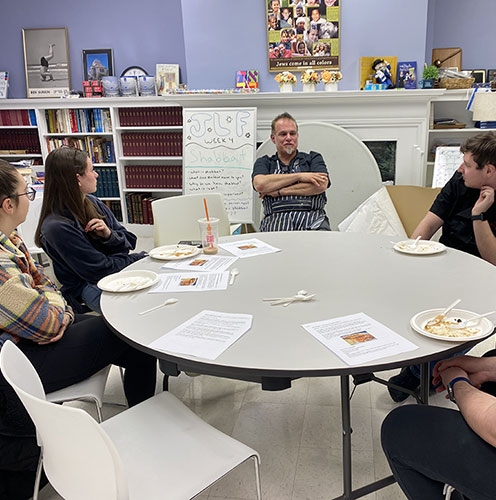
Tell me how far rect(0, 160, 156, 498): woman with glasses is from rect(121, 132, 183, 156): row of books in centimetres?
320

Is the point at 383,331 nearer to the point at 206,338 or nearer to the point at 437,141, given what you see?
the point at 206,338

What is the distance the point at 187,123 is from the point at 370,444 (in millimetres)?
3185

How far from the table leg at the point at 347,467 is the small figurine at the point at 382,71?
126 inches

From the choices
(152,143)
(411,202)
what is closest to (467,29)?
(411,202)

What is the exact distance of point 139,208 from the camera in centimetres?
505

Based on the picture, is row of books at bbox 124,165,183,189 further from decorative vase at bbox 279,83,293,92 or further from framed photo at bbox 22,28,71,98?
decorative vase at bbox 279,83,293,92

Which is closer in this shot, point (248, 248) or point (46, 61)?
point (248, 248)

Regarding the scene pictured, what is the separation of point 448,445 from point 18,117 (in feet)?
17.3

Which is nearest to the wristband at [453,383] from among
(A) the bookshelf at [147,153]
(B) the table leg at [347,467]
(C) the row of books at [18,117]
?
(B) the table leg at [347,467]

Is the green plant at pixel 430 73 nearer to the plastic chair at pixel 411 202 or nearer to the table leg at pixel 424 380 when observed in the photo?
the plastic chair at pixel 411 202

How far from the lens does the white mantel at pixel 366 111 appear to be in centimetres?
394

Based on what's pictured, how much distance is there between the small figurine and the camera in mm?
4082

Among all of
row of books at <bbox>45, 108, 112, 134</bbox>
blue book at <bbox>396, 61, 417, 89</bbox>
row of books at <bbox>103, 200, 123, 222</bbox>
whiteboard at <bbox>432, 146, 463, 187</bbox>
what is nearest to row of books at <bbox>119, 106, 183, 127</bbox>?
row of books at <bbox>45, 108, 112, 134</bbox>

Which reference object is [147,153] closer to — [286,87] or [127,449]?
[286,87]
